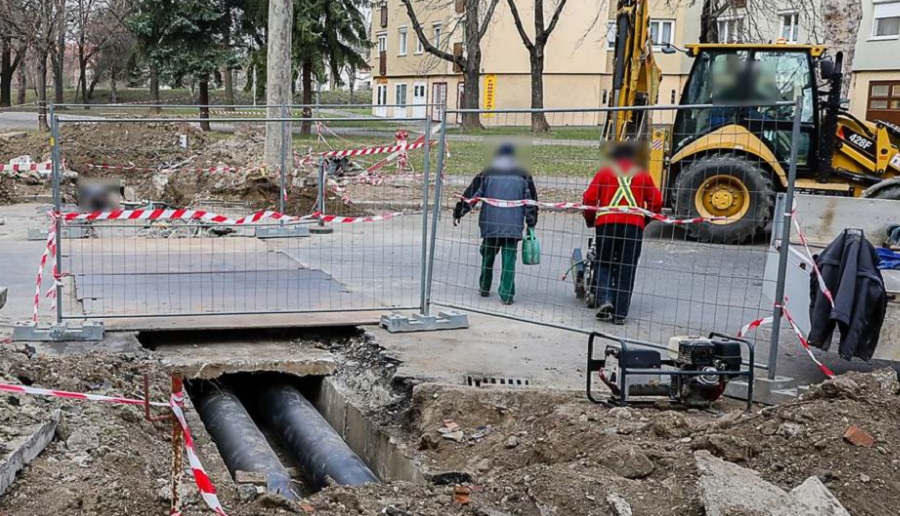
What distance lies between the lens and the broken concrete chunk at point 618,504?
14.5 feet

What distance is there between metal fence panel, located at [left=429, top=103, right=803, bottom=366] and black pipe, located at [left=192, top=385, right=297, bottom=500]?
2.18m

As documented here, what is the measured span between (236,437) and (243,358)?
105 cm

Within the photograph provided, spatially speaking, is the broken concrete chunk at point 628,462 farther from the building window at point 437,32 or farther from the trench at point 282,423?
the building window at point 437,32

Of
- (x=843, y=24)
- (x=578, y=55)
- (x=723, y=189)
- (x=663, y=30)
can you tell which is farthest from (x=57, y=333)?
(x=663, y=30)

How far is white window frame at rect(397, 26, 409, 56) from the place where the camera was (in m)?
52.5

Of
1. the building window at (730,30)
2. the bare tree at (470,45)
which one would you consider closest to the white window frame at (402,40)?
the bare tree at (470,45)

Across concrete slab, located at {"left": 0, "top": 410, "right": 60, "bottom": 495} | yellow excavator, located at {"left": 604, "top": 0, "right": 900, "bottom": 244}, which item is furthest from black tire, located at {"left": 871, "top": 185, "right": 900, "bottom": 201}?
concrete slab, located at {"left": 0, "top": 410, "right": 60, "bottom": 495}

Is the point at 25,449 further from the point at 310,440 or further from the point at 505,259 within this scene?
the point at 505,259

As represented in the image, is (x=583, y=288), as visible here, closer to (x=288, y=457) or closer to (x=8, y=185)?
(x=288, y=457)

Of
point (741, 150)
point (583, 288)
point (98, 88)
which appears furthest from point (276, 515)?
point (98, 88)

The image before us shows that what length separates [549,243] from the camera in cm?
1128

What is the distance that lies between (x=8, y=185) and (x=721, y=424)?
16.1 metres

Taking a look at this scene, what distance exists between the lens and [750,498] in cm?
432

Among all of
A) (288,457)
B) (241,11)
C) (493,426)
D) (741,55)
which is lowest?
(288,457)
